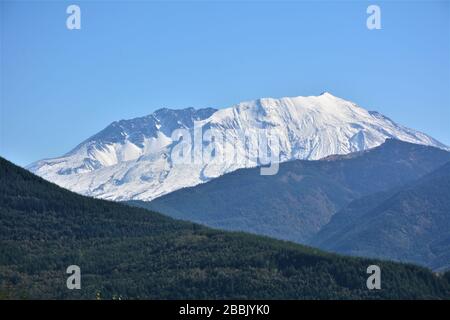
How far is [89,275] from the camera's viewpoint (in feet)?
604

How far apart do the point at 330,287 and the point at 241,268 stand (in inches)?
793

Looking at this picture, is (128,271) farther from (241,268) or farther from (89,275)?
(241,268)

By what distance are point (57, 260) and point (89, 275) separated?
35.4ft
